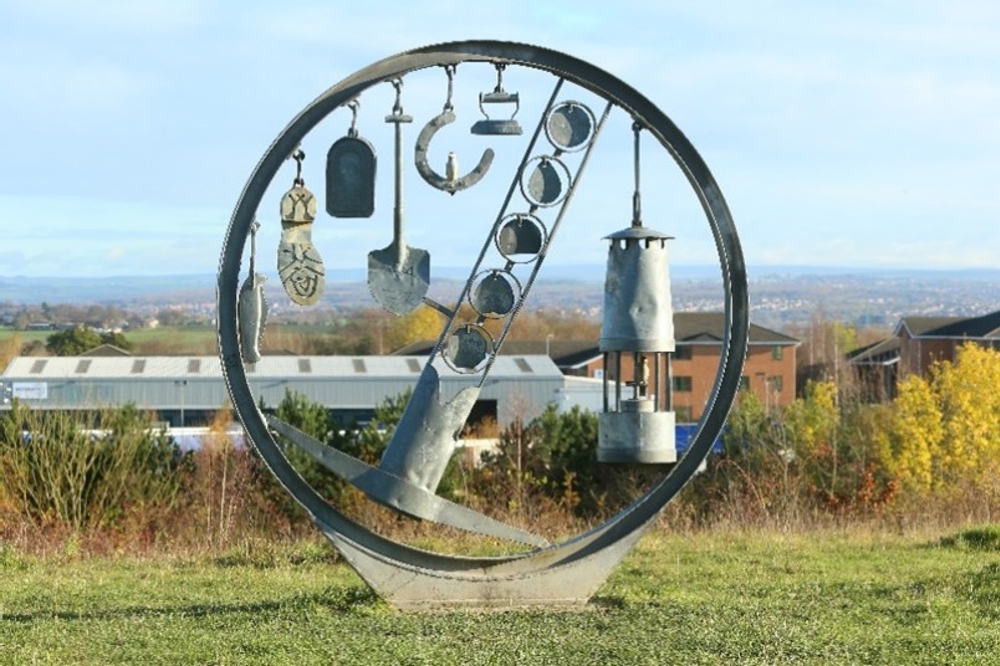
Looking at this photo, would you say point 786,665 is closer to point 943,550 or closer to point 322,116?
point 322,116

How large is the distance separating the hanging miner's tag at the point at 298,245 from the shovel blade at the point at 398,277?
33 cm

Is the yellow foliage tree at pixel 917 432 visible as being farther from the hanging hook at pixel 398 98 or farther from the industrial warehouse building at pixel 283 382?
the hanging hook at pixel 398 98

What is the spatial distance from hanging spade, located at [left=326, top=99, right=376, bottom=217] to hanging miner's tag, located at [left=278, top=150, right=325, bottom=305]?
0.46ft

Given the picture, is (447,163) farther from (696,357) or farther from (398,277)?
(696,357)

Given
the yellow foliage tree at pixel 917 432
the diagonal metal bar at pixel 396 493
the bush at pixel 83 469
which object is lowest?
the yellow foliage tree at pixel 917 432

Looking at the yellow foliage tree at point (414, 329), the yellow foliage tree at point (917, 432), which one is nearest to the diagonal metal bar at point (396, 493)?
the yellow foliage tree at point (917, 432)

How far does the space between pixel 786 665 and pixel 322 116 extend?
3877mm

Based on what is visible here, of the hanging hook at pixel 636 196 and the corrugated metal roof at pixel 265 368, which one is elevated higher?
the hanging hook at pixel 636 196

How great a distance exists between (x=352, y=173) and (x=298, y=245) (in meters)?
0.51

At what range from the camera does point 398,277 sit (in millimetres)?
9547

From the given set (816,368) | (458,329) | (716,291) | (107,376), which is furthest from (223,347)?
(716,291)

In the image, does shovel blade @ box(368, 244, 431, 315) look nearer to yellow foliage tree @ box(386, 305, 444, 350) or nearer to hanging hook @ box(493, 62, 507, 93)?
hanging hook @ box(493, 62, 507, 93)

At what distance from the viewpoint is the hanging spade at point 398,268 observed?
9531 mm

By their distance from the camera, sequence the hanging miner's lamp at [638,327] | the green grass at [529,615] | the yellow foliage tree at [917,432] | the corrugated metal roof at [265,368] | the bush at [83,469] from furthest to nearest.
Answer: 1. the corrugated metal roof at [265,368]
2. the yellow foliage tree at [917,432]
3. the bush at [83,469]
4. the hanging miner's lamp at [638,327]
5. the green grass at [529,615]
